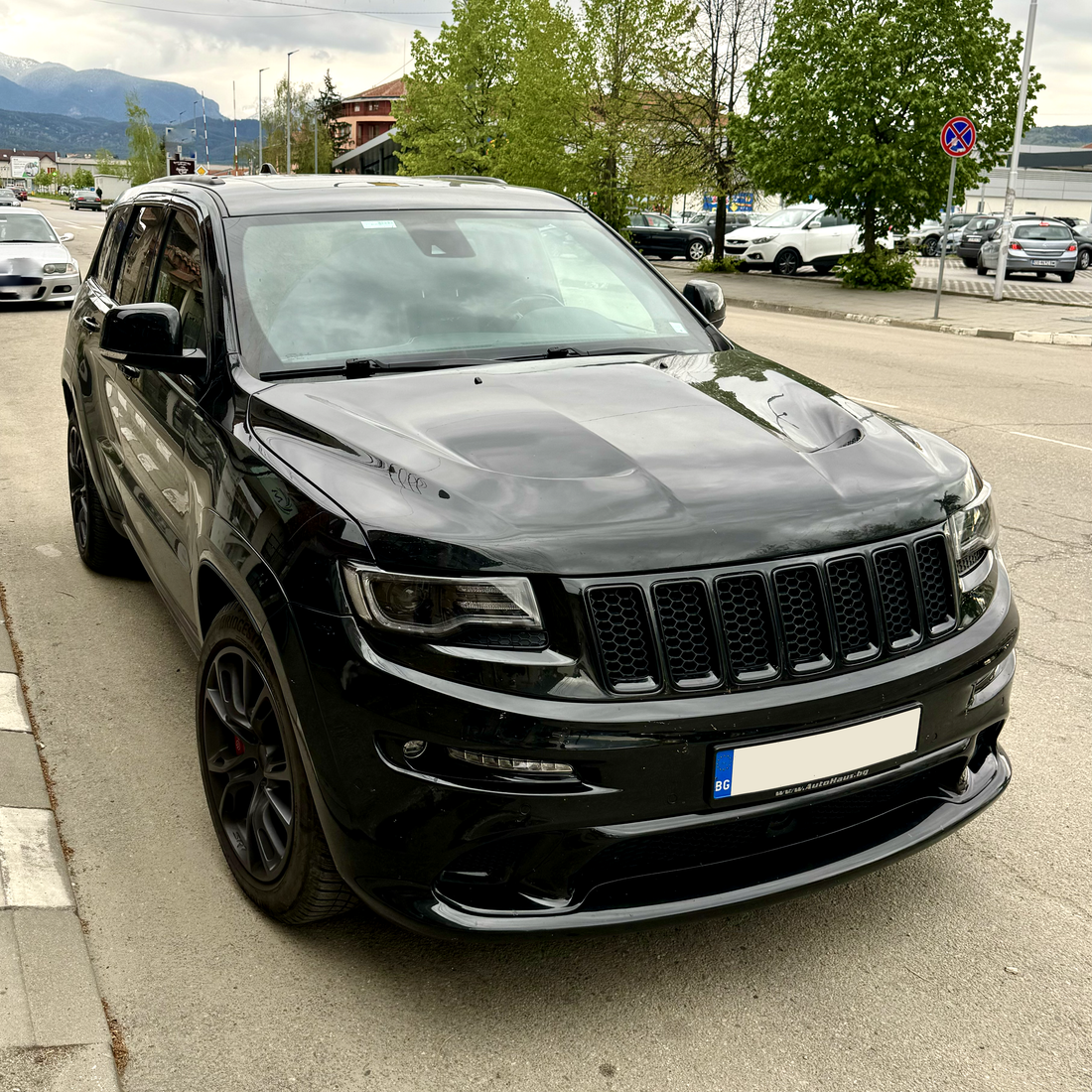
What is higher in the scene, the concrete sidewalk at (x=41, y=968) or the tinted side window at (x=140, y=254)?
the tinted side window at (x=140, y=254)

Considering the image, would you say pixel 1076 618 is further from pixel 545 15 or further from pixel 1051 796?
pixel 545 15

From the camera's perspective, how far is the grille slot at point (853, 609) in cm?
247

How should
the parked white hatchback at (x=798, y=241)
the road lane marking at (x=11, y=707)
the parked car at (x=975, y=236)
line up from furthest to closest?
the parked car at (x=975, y=236)
the parked white hatchback at (x=798, y=241)
the road lane marking at (x=11, y=707)

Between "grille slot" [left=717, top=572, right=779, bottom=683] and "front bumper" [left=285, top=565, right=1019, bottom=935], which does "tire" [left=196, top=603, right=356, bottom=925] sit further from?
"grille slot" [left=717, top=572, right=779, bottom=683]

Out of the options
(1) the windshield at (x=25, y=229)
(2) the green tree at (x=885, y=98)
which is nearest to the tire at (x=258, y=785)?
(1) the windshield at (x=25, y=229)

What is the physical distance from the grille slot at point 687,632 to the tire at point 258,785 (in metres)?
0.85

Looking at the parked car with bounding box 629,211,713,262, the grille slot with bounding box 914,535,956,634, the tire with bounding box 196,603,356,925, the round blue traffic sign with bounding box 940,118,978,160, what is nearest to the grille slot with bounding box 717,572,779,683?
the grille slot with bounding box 914,535,956,634

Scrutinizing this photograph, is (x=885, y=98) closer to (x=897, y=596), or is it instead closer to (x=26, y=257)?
(x=26, y=257)

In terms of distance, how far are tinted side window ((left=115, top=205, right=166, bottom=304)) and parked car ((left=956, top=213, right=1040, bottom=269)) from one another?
111ft

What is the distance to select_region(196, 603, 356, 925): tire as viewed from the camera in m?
2.64

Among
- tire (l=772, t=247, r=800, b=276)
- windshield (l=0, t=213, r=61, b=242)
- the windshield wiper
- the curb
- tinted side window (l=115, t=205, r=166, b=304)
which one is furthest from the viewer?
tire (l=772, t=247, r=800, b=276)

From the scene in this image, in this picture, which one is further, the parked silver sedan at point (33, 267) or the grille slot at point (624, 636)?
the parked silver sedan at point (33, 267)

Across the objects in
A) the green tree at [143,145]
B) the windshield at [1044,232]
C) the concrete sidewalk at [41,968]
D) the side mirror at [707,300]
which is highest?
the green tree at [143,145]

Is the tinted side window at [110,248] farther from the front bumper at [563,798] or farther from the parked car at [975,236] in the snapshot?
the parked car at [975,236]
